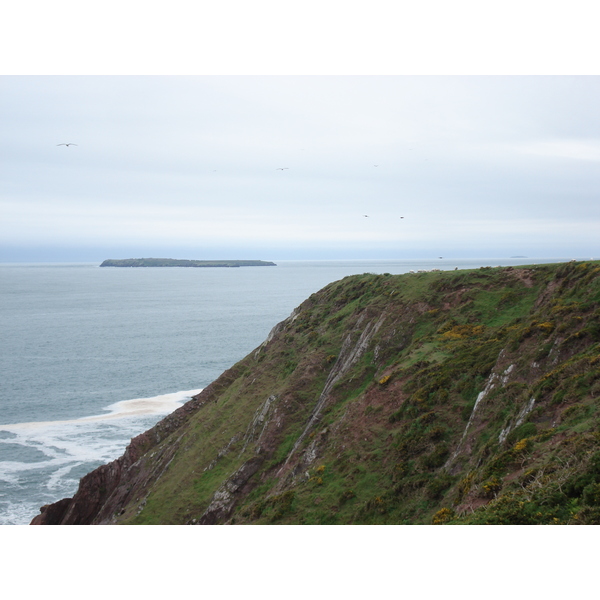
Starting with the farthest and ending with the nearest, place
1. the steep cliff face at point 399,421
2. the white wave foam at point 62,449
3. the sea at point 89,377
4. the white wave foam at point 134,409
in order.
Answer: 1. the white wave foam at point 134,409
2. the sea at point 89,377
3. the white wave foam at point 62,449
4. the steep cliff face at point 399,421

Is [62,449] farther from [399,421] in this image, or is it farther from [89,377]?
[399,421]

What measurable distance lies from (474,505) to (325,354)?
88.3 feet

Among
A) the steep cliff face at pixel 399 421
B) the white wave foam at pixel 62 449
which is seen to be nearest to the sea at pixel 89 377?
the white wave foam at pixel 62 449

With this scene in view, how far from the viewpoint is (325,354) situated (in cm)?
4172

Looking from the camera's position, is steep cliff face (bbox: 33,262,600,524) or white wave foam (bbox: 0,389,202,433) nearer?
steep cliff face (bbox: 33,262,600,524)

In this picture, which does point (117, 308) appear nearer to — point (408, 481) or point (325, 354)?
point (325, 354)

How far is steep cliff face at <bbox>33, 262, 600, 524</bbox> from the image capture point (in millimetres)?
15711

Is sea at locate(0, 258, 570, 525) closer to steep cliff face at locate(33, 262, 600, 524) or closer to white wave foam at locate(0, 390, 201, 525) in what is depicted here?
white wave foam at locate(0, 390, 201, 525)

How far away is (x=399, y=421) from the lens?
26.6m

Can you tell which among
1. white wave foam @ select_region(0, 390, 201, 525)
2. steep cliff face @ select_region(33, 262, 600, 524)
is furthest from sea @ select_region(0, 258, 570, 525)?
steep cliff face @ select_region(33, 262, 600, 524)

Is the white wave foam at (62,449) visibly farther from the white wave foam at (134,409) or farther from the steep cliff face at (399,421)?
the steep cliff face at (399,421)

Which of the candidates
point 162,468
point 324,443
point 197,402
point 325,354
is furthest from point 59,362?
point 324,443

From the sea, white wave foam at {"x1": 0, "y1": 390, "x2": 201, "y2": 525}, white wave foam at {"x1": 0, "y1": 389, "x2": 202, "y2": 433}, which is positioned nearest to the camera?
white wave foam at {"x1": 0, "y1": 390, "x2": 201, "y2": 525}

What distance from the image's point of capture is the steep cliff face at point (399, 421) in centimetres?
1571
